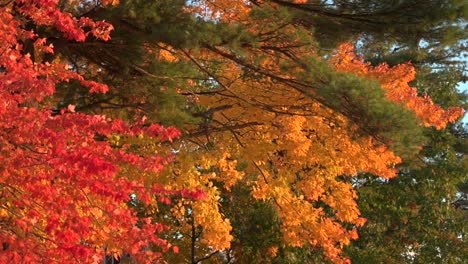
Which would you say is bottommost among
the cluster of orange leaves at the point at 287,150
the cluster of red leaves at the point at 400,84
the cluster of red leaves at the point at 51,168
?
the cluster of red leaves at the point at 51,168

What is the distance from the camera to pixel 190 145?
45.8ft

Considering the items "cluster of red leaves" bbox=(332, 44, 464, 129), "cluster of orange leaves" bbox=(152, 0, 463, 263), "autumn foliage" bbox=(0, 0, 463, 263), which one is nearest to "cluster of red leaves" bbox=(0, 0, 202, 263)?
"autumn foliage" bbox=(0, 0, 463, 263)

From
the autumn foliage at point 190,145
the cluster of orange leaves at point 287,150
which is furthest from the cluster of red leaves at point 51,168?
the cluster of orange leaves at point 287,150

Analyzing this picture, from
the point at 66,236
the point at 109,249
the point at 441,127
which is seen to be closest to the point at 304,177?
the point at 441,127

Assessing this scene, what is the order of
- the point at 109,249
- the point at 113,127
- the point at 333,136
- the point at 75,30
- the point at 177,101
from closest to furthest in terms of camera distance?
the point at 113,127
the point at 75,30
the point at 109,249
the point at 177,101
the point at 333,136

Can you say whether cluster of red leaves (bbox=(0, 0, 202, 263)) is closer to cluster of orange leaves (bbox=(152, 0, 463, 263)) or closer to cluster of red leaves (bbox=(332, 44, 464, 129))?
cluster of orange leaves (bbox=(152, 0, 463, 263))

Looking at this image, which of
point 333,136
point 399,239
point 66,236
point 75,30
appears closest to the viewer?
point 66,236

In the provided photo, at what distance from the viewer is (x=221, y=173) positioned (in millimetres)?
14516

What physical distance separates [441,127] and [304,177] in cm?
341

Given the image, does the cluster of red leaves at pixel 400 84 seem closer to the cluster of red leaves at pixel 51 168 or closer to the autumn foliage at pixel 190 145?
the autumn foliage at pixel 190 145

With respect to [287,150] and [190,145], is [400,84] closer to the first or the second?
[287,150]

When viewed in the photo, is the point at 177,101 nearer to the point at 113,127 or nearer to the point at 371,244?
the point at 113,127

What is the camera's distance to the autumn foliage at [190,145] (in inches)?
278

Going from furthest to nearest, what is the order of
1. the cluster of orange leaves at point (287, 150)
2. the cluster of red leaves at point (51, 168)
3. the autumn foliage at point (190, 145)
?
1. the cluster of orange leaves at point (287, 150)
2. the autumn foliage at point (190, 145)
3. the cluster of red leaves at point (51, 168)
